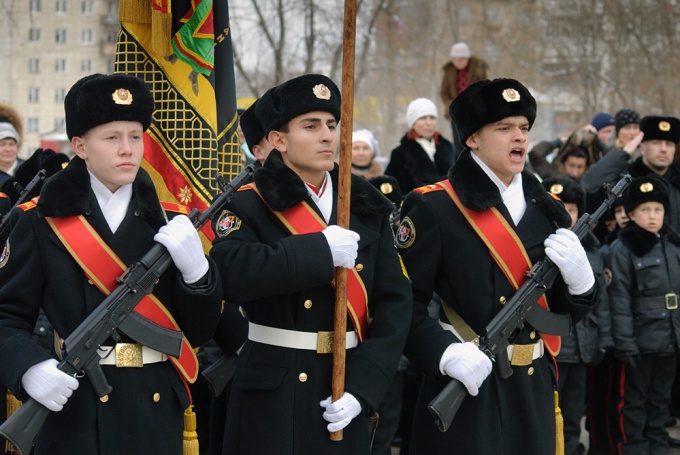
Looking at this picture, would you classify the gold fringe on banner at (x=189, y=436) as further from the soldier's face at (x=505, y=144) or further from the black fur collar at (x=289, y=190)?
the soldier's face at (x=505, y=144)

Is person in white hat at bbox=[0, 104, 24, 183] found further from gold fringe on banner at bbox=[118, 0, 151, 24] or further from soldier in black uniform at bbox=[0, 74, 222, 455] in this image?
soldier in black uniform at bbox=[0, 74, 222, 455]

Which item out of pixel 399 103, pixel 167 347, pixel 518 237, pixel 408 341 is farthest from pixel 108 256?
pixel 399 103

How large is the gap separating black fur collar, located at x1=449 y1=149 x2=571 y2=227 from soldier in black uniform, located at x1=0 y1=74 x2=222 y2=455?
1190 mm

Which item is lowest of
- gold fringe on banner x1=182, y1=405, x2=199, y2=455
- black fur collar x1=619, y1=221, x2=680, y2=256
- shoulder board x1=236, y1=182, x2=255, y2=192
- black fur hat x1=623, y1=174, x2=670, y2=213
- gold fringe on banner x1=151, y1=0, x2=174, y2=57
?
gold fringe on banner x1=182, y1=405, x2=199, y2=455

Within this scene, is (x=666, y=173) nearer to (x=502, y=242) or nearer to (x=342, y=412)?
(x=502, y=242)

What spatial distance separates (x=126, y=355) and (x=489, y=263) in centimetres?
158

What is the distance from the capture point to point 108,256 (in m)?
4.02

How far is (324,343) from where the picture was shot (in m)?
4.23

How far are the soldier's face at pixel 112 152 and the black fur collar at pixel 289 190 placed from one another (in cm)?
51

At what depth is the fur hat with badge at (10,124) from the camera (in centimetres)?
811

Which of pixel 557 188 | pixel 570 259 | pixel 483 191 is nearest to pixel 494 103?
pixel 483 191

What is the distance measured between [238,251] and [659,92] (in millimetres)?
20358

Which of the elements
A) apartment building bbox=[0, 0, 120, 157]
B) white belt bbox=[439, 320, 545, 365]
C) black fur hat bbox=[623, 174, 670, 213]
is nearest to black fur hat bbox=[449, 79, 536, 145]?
white belt bbox=[439, 320, 545, 365]

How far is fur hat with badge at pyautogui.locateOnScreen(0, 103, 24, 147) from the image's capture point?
26.6ft
